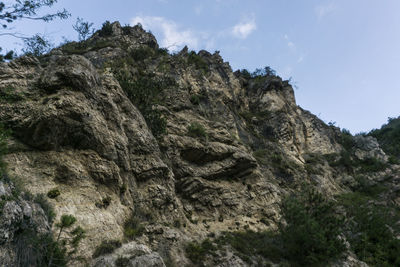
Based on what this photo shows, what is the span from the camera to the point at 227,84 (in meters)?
51.6

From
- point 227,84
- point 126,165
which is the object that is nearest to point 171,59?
point 227,84

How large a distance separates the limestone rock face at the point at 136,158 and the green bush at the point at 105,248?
311 millimetres

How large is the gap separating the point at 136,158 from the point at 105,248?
9479mm

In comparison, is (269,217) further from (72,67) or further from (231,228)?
(72,67)

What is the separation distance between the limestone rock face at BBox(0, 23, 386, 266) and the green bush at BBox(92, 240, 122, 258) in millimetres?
311

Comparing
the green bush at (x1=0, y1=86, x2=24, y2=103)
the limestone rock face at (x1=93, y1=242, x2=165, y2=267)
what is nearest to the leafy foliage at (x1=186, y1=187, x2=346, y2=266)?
the limestone rock face at (x1=93, y1=242, x2=165, y2=267)

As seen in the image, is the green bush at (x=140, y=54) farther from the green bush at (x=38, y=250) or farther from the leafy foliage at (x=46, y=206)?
the green bush at (x=38, y=250)

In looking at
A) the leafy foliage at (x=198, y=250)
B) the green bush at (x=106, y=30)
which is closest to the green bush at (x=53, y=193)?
the leafy foliage at (x=198, y=250)

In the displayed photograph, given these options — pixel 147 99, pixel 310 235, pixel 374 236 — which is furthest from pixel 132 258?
pixel 374 236

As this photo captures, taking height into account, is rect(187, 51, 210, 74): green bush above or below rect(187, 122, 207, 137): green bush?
above

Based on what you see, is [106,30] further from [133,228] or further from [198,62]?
[133,228]

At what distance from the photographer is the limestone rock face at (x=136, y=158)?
50.5ft

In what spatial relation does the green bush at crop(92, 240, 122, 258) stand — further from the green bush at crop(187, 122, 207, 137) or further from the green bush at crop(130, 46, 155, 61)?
the green bush at crop(130, 46, 155, 61)

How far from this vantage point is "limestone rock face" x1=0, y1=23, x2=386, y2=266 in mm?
15383
